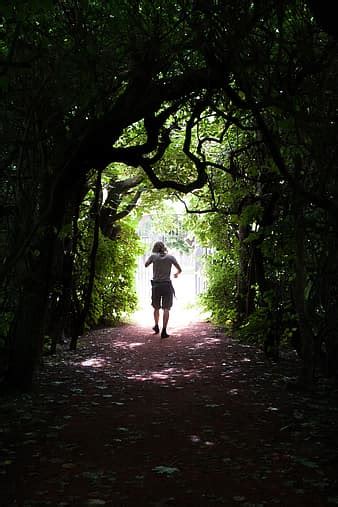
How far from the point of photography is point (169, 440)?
211 inches

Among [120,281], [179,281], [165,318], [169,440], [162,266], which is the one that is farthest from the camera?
[179,281]

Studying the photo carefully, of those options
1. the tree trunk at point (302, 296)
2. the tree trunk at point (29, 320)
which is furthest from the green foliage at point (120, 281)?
the tree trunk at point (302, 296)

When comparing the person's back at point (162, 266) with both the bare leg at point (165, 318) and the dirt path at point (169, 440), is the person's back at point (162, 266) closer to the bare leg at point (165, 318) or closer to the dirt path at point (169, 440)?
the bare leg at point (165, 318)

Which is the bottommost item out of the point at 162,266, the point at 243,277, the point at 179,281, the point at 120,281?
the point at 243,277

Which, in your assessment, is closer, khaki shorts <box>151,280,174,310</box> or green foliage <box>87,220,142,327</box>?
khaki shorts <box>151,280,174,310</box>

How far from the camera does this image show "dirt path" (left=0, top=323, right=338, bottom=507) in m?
4.02

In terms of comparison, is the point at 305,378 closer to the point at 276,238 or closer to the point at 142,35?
the point at 276,238

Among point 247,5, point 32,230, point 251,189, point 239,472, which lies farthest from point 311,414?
point 251,189

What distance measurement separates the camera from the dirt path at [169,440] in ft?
13.2

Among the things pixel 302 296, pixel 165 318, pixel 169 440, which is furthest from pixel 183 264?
pixel 169 440

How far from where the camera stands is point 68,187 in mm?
7117

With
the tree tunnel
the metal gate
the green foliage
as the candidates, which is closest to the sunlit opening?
the metal gate

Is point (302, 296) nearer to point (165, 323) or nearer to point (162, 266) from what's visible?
point (165, 323)

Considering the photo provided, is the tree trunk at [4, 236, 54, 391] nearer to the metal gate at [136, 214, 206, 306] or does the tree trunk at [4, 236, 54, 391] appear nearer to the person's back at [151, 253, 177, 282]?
the person's back at [151, 253, 177, 282]
